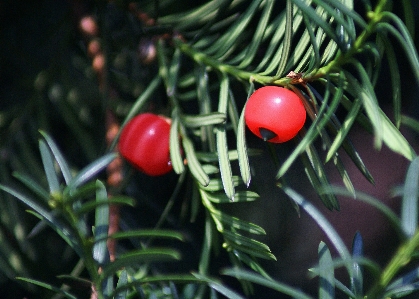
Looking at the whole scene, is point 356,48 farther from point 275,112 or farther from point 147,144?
point 147,144

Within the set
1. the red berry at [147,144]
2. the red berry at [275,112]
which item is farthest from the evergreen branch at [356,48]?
the red berry at [147,144]

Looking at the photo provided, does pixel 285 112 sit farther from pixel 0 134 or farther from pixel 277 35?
pixel 0 134

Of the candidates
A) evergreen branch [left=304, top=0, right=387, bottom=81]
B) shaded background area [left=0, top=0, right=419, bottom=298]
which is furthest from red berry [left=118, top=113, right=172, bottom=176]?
evergreen branch [left=304, top=0, right=387, bottom=81]

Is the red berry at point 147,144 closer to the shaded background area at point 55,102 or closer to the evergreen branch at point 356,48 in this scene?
the shaded background area at point 55,102

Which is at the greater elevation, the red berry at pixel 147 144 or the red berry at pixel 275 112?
the red berry at pixel 275 112

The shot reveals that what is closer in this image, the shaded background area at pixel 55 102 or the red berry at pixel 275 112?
the red berry at pixel 275 112
